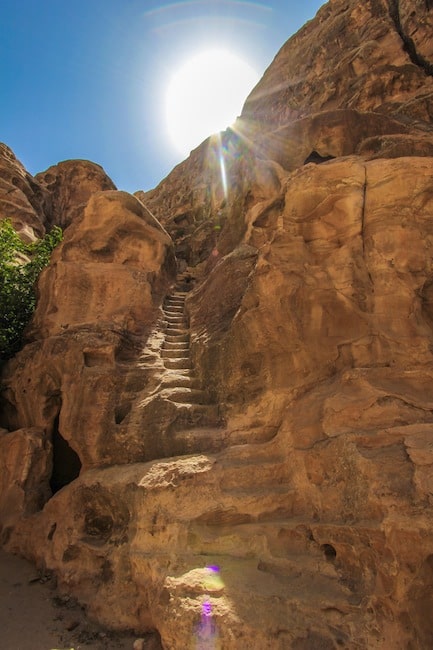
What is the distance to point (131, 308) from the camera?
8930 millimetres

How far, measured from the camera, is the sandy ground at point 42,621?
14.3ft

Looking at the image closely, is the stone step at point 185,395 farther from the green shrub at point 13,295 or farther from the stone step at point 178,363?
the green shrub at point 13,295

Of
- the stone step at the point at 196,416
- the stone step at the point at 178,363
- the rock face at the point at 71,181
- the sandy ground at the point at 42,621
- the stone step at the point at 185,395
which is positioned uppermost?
the rock face at the point at 71,181

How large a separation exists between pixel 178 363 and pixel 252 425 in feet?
7.67

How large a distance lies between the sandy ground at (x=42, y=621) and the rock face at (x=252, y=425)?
0.17m

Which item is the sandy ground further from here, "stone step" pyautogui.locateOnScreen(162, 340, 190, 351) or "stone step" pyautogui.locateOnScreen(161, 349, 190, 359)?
"stone step" pyautogui.locateOnScreen(162, 340, 190, 351)

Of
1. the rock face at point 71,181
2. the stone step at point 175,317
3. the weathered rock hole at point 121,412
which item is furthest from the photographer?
the rock face at point 71,181

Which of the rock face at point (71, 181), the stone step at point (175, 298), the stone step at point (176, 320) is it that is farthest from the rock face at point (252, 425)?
the rock face at point (71, 181)

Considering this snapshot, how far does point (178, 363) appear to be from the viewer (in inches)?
302

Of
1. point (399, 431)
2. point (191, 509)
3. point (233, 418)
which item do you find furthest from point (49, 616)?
point (399, 431)

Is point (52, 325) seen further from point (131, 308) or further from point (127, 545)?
point (127, 545)

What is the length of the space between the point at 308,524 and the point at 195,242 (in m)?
16.6

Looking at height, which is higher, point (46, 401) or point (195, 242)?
point (195, 242)

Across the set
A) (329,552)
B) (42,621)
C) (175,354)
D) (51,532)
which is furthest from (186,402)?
(42,621)
